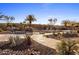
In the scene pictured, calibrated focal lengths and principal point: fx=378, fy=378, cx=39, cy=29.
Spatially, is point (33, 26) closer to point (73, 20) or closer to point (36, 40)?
point (36, 40)

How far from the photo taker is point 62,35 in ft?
13.2

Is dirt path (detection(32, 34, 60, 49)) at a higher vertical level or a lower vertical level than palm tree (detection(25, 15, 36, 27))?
lower

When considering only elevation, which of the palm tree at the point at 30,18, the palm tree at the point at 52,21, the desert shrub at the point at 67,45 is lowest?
the desert shrub at the point at 67,45

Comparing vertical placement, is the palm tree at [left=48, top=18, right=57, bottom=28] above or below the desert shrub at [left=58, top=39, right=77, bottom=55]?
above

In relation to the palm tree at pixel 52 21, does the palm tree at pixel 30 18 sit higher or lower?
higher

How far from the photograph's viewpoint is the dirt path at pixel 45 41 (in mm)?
4000

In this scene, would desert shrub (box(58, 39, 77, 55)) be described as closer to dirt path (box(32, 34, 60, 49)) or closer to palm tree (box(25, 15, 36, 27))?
dirt path (box(32, 34, 60, 49))

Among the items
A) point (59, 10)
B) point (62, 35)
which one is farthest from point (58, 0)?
point (62, 35)

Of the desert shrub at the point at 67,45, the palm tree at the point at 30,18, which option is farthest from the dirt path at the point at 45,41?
the palm tree at the point at 30,18

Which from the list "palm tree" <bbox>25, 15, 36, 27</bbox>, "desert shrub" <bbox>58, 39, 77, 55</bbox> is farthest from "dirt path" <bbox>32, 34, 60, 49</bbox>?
"palm tree" <bbox>25, 15, 36, 27</bbox>

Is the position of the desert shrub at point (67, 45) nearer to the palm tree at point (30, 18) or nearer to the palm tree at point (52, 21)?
the palm tree at point (52, 21)

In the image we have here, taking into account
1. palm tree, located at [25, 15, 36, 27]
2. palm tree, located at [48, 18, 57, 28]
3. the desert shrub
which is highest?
palm tree, located at [25, 15, 36, 27]

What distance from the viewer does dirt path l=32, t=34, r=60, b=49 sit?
4000 mm

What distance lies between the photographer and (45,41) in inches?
158
